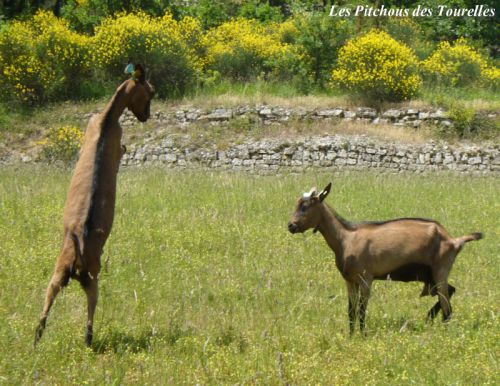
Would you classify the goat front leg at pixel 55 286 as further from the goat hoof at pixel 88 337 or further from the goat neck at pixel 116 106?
the goat neck at pixel 116 106

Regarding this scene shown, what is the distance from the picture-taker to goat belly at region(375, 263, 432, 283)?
7.96m

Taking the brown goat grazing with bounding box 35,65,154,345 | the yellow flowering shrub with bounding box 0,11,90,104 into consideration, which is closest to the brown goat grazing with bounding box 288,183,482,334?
the brown goat grazing with bounding box 35,65,154,345

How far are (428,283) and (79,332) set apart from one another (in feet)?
10.9

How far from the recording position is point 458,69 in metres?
32.8

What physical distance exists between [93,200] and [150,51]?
23.5m

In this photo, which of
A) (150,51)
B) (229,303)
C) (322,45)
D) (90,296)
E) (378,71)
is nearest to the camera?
(90,296)

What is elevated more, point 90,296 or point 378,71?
point 90,296

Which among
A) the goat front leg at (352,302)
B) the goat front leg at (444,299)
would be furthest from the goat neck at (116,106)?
the goat front leg at (444,299)

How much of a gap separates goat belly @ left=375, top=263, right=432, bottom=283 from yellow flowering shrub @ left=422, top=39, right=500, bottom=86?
25530 mm

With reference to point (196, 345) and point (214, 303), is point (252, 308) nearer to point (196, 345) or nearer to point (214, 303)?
point (214, 303)

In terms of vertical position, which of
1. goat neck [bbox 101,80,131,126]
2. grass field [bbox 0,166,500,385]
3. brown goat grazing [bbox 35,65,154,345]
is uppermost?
goat neck [bbox 101,80,131,126]

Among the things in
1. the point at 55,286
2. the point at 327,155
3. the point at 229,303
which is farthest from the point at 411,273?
the point at 327,155

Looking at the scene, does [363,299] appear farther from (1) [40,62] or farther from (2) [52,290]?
(1) [40,62]

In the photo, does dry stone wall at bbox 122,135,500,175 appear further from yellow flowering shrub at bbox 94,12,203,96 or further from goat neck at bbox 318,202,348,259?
goat neck at bbox 318,202,348,259
